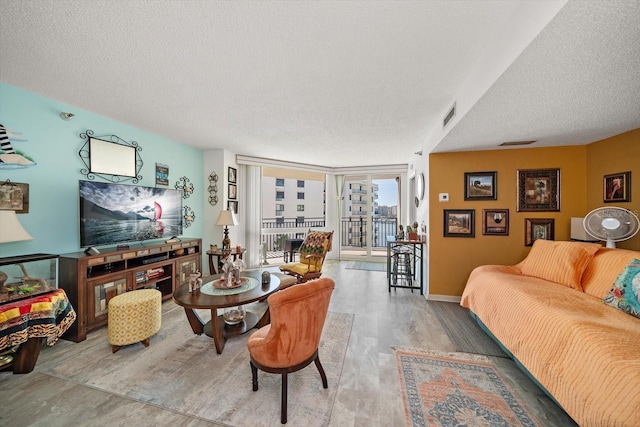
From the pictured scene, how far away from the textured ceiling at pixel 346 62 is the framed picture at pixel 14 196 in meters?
0.94

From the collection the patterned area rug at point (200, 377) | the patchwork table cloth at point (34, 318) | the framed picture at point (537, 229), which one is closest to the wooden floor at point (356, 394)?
the patterned area rug at point (200, 377)

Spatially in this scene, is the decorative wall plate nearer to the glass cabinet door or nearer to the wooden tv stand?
the wooden tv stand

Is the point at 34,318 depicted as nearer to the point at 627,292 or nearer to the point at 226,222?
the point at 226,222

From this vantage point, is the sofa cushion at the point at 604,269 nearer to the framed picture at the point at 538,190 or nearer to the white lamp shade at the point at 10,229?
the framed picture at the point at 538,190

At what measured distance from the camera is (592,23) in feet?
3.36

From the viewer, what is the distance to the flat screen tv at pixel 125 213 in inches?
102

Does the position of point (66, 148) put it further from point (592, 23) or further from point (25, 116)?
point (592, 23)

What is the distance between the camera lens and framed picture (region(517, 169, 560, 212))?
9.66ft

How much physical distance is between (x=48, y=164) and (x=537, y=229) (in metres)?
5.89

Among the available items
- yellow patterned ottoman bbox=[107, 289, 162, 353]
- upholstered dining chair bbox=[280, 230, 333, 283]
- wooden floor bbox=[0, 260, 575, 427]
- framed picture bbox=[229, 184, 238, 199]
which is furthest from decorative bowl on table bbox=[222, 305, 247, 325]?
framed picture bbox=[229, 184, 238, 199]

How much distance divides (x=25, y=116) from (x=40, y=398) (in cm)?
251

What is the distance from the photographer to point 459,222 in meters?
3.24

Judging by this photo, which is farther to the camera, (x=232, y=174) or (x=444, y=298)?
(x=232, y=174)

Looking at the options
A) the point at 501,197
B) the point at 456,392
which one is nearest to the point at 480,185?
the point at 501,197
